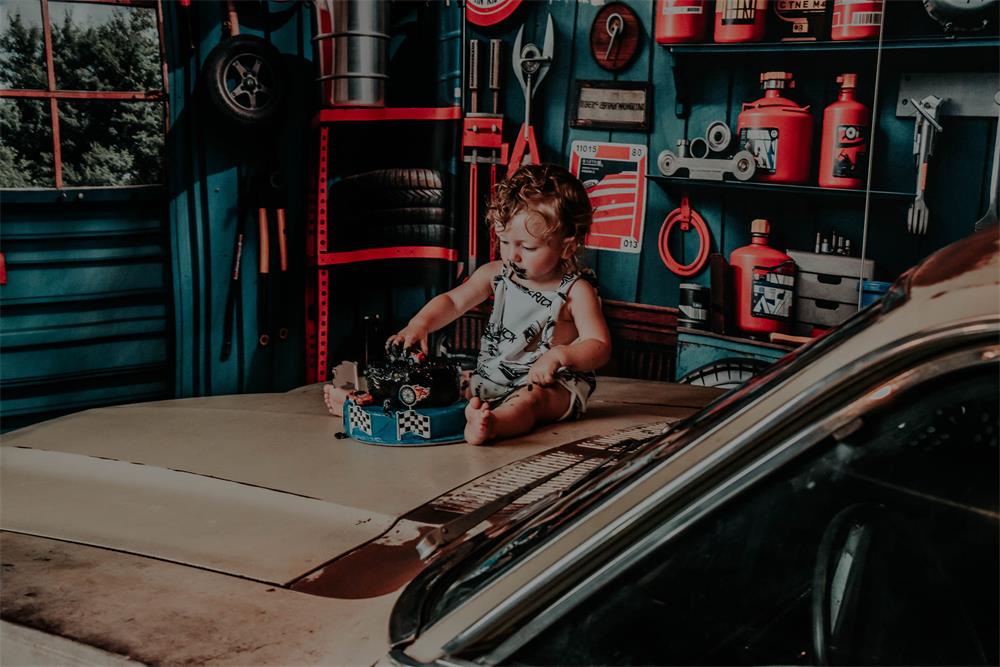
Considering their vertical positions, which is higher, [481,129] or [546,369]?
[481,129]

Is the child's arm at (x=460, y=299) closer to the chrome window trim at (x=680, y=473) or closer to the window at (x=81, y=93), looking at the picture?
the window at (x=81, y=93)

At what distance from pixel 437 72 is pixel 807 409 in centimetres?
349

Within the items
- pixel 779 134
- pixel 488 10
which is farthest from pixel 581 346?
pixel 488 10

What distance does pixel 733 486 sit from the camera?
0.87 metres

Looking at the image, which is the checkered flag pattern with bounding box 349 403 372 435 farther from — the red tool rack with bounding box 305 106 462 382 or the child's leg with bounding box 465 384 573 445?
the red tool rack with bounding box 305 106 462 382

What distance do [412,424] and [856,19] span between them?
1994 millimetres

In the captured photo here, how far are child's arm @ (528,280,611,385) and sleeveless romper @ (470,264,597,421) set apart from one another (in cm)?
5

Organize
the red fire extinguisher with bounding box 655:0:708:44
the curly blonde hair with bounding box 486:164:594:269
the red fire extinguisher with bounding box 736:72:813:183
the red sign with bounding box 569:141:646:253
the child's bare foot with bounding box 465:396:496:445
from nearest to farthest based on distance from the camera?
the child's bare foot with bounding box 465:396:496:445 < the curly blonde hair with bounding box 486:164:594:269 < the red fire extinguisher with bounding box 736:72:813:183 < the red fire extinguisher with bounding box 655:0:708:44 < the red sign with bounding box 569:141:646:253

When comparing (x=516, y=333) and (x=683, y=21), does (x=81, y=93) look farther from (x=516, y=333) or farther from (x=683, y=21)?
(x=683, y=21)

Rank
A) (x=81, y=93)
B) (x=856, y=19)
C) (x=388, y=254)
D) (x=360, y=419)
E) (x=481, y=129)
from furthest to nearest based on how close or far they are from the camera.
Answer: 1. (x=388, y=254)
2. (x=481, y=129)
3. (x=81, y=93)
4. (x=856, y=19)
5. (x=360, y=419)

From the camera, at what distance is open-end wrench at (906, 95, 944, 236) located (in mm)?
3195

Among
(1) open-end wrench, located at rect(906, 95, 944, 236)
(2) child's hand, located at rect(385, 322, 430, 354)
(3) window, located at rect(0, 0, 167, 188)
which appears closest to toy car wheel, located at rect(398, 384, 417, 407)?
(2) child's hand, located at rect(385, 322, 430, 354)

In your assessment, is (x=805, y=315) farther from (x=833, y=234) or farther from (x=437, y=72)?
(x=437, y=72)

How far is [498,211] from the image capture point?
3152 millimetres
